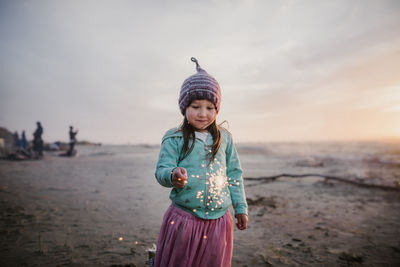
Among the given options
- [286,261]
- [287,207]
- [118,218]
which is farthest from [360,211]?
[118,218]

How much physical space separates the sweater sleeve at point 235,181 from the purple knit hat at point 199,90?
52 centimetres

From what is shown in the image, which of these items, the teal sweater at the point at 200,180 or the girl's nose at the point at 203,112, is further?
the girl's nose at the point at 203,112

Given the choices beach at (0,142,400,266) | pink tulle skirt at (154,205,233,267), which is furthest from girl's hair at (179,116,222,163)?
beach at (0,142,400,266)

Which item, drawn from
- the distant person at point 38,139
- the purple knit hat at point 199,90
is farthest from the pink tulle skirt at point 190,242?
the distant person at point 38,139

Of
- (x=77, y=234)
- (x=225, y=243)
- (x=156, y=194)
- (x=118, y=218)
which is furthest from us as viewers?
(x=156, y=194)

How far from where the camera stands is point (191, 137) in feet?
5.84

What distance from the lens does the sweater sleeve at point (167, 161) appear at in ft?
4.69

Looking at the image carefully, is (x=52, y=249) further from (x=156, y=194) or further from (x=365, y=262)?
(x=365, y=262)

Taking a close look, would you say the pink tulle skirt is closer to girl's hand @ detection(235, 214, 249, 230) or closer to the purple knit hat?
girl's hand @ detection(235, 214, 249, 230)

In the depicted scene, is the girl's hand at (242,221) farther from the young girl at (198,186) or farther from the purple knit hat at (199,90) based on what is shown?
the purple knit hat at (199,90)

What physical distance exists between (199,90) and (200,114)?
0.24m

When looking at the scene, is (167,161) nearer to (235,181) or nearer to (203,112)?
(203,112)

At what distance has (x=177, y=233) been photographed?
1.57 m

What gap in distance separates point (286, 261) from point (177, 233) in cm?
240
